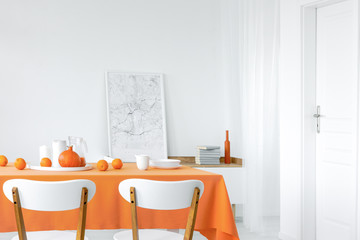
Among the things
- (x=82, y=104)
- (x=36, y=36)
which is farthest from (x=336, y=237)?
(x=36, y=36)

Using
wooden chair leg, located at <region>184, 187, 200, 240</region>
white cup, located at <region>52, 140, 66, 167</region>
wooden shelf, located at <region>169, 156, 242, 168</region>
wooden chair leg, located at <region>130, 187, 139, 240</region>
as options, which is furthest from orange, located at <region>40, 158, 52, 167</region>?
wooden shelf, located at <region>169, 156, 242, 168</region>

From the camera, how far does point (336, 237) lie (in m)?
4.12

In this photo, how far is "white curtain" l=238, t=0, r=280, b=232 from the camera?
4.69 meters

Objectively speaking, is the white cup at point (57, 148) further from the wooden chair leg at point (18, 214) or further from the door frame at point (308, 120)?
the door frame at point (308, 120)

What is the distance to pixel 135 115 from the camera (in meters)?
5.32

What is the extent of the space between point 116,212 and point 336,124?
2.29 metres

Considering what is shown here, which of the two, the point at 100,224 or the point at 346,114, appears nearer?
the point at 100,224

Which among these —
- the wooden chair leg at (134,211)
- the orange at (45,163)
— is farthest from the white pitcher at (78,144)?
the wooden chair leg at (134,211)

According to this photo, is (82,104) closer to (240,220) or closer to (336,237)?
(240,220)

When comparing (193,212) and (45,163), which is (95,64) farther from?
(193,212)

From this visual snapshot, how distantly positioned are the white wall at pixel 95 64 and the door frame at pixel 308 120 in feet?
4.18

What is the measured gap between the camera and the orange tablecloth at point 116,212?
9.27 ft

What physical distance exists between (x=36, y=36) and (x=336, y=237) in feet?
12.7

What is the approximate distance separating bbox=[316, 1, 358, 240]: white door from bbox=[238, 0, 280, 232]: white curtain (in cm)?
55
